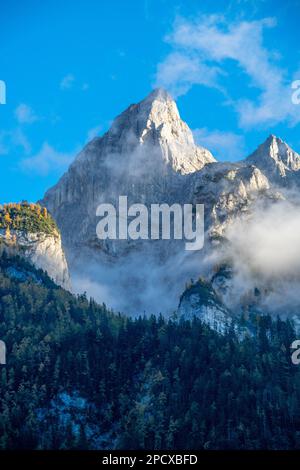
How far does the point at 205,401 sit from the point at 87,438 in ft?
75.0

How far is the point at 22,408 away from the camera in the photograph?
196125 mm

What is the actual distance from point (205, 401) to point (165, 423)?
956cm
